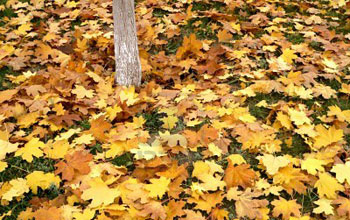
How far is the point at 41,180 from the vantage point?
2.86 m

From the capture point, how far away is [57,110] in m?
3.49

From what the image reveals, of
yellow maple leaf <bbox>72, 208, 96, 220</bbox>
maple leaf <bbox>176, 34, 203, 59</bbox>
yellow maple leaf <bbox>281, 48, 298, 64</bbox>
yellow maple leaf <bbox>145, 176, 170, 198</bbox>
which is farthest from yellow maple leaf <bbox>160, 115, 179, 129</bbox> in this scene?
yellow maple leaf <bbox>281, 48, 298, 64</bbox>

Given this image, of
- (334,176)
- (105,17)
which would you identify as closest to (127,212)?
(334,176)

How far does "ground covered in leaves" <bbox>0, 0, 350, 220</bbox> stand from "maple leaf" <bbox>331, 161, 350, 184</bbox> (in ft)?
0.03

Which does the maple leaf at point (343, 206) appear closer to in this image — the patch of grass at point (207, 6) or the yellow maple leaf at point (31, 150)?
the yellow maple leaf at point (31, 150)

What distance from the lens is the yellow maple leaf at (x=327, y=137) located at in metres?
3.17

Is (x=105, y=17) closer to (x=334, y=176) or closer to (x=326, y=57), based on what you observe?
(x=326, y=57)

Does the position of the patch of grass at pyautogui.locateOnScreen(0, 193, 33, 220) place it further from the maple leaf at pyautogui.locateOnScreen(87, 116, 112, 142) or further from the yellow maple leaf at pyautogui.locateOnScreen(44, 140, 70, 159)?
the maple leaf at pyautogui.locateOnScreen(87, 116, 112, 142)

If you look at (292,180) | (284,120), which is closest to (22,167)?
(292,180)

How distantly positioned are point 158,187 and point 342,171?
4.75ft

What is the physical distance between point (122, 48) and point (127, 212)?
1.93 meters

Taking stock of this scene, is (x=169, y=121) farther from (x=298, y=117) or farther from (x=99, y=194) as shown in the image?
(x=298, y=117)

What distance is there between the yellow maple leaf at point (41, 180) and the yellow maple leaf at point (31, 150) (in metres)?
0.19

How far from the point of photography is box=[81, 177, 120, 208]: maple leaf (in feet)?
8.59
